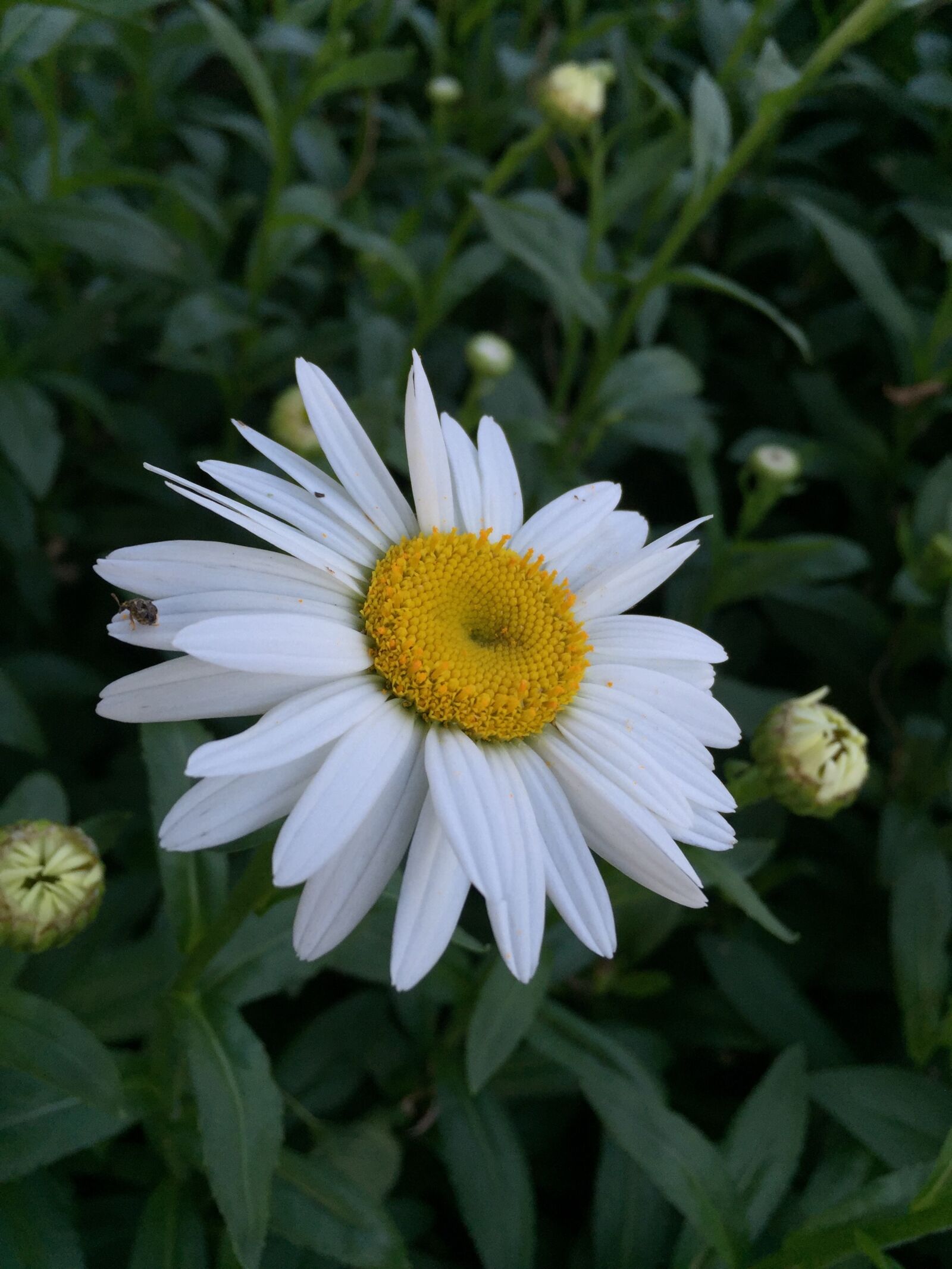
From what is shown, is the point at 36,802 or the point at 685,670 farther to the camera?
the point at 36,802

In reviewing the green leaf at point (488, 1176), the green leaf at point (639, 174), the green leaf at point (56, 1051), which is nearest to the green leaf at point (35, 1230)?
the green leaf at point (56, 1051)

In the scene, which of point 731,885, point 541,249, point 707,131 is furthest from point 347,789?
point 707,131

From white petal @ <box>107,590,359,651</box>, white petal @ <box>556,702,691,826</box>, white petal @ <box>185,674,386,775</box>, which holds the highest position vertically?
white petal @ <box>107,590,359,651</box>

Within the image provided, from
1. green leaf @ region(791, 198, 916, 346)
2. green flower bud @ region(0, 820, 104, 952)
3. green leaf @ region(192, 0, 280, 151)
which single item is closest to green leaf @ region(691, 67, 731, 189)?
green leaf @ region(791, 198, 916, 346)

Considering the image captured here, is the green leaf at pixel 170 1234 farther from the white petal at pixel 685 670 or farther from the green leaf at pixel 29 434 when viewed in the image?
the green leaf at pixel 29 434

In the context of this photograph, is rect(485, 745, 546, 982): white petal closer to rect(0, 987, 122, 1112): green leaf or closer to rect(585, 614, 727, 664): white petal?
rect(585, 614, 727, 664): white petal

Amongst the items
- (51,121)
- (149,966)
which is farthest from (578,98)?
(149,966)

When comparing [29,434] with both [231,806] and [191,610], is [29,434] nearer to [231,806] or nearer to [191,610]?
[191,610]
